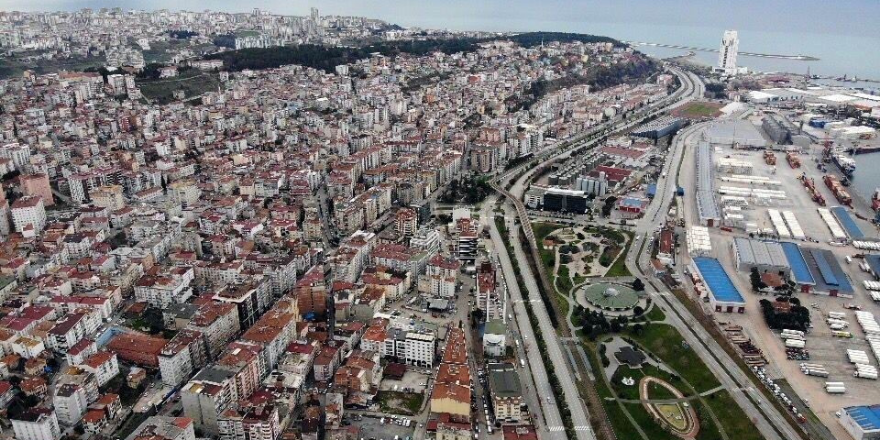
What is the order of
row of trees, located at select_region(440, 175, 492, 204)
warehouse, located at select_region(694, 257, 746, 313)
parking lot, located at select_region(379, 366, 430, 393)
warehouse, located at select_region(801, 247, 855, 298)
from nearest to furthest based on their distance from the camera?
parking lot, located at select_region(379, 366, 430, 393), warehouse, located at select_region(694, 257, 746, 313), warehouse, located at select_region(801, 247, 855, 298), row of trees, located at select_region(440, 175, 492, 204)

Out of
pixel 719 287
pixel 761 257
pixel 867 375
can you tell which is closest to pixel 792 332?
pixel 867 375

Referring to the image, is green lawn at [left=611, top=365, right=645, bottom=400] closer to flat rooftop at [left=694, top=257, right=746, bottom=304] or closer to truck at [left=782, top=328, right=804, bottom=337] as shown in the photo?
flat rooftop at [left=694, top=257, right=746, bottom=304]

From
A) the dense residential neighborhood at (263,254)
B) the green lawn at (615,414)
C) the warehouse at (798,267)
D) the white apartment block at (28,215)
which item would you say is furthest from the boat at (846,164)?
the white apartment block at (28,215)

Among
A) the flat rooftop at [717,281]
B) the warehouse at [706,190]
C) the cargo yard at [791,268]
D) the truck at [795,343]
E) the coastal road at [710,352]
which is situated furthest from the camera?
the warehouse at [706,190]

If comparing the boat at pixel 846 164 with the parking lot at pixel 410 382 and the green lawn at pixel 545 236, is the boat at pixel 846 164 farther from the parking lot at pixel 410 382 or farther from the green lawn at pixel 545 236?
the parking lot at pixel 410 382

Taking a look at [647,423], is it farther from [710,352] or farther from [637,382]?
[710,352]

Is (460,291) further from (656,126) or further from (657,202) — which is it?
(656,126)

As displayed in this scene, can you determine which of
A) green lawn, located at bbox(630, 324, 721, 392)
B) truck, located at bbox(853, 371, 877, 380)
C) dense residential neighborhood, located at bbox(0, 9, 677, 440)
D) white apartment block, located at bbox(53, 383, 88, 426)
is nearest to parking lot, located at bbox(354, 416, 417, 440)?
dense residential neighborhood, located at bbox(0, 9, 677, 440)
